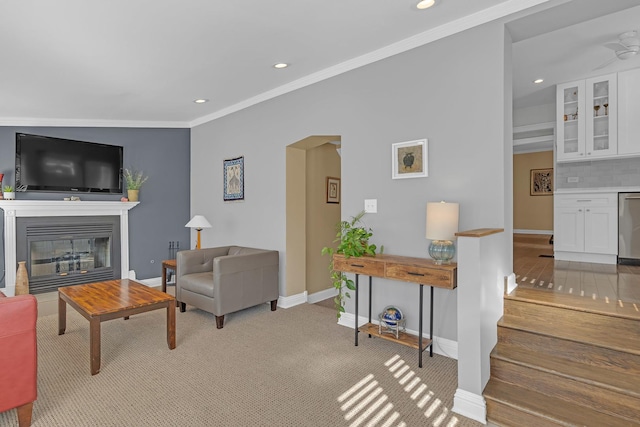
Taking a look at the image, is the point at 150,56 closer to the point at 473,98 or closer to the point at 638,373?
the point at 473,98

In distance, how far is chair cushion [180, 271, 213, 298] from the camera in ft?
11.7

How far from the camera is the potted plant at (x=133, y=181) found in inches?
206

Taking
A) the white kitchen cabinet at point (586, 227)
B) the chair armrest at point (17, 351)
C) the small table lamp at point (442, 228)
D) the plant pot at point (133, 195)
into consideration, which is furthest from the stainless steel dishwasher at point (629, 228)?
the plant pot at point (133, 195)

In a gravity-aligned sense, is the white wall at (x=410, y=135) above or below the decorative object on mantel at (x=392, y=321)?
above

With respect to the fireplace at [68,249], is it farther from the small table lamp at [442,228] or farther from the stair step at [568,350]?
the stair step at [568,350]

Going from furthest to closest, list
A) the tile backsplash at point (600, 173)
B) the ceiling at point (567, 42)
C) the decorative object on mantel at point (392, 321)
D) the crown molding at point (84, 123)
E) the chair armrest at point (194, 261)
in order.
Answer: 1. the crown molding at point (84, 123)
2. the tile backsplash at point (600, 173)
3. the chair armrest at point (194, 261)
4. the decorative object on mantel at point (392, 321)
5. the ceiling at point (567, 42)

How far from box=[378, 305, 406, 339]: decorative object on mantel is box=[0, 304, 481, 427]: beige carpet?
0.49 feet

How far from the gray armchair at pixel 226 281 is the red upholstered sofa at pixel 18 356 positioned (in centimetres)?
165

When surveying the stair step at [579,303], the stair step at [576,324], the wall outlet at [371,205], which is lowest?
the stair step at [576,324]

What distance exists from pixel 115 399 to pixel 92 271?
11.9ft

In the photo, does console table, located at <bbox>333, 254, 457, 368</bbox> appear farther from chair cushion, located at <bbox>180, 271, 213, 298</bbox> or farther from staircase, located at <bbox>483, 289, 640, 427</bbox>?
chair cushion, located at <bbox>180, 271, 213, 298</bbox>

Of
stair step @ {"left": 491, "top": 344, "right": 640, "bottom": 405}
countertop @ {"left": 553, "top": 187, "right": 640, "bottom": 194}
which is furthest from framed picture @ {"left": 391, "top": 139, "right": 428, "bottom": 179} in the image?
countertop @ {"left": 553, "top": 187, "right": 640, "bottom": 194}

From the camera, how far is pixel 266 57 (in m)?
3.31

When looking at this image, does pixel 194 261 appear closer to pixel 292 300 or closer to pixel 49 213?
pixel 292 300
